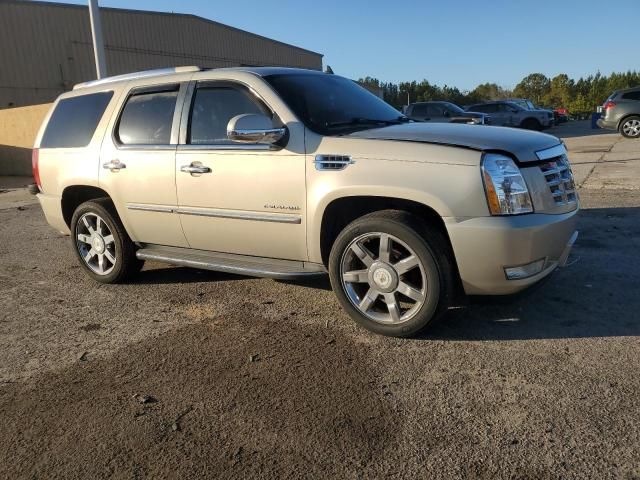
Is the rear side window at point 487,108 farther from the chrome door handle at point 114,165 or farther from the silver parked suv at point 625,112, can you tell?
the chrome door handle at point 114,165

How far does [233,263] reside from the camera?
4297 millimetres

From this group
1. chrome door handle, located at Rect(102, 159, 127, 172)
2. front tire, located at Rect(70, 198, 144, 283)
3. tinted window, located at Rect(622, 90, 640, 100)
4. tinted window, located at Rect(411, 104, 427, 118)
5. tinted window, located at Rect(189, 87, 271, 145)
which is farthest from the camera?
tinted window, located at Rect(411, 104, 427, 118)

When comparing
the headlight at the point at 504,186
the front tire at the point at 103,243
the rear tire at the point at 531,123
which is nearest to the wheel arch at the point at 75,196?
the front tire at the point at 103,243

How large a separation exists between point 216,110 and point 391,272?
6.30ft

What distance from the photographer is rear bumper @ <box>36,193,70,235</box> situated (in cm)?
541

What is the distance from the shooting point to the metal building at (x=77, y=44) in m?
24.4

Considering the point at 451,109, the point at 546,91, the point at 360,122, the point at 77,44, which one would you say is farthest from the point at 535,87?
the point at 360,122

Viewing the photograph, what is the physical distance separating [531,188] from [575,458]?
5.22 ft

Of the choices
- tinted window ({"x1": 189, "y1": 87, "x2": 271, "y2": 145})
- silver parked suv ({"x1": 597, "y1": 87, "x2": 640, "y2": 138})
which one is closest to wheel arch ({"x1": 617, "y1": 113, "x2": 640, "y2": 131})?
silver parked suv ({"x1": 597, "y1": 87, "x2": 640, "y2": 138})

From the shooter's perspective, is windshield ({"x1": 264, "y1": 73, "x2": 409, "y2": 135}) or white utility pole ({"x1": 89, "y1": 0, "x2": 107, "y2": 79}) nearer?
windshield ({"x1": 264, "y1": 73, "x2": 409, "y2": 135})

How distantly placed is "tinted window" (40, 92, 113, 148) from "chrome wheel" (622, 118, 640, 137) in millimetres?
19140

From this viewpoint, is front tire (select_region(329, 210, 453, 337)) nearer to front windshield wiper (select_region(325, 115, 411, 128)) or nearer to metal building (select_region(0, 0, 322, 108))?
front windshield wiper (select_region(325, 115, 411, 128))

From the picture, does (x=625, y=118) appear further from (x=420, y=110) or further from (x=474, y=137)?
(x=474, y=137)

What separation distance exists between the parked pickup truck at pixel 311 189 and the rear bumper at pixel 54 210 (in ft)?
0.53
